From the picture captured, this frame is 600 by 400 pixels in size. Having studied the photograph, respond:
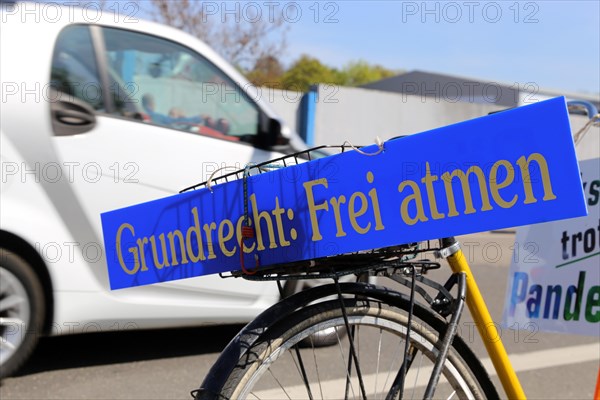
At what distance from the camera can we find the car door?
3.63 meters

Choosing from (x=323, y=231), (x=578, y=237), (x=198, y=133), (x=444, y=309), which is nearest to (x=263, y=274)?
(x=323, y=231)

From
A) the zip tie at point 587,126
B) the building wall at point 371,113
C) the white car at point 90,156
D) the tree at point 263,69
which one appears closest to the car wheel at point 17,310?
the white car at point 90,156

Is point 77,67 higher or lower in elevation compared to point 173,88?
higher

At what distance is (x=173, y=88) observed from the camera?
4160 mm

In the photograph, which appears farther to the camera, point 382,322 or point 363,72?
point 363,72

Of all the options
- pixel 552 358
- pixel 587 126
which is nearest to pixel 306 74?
pixel 552 358

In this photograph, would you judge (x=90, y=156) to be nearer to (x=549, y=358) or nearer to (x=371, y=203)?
(x=371, y=203)

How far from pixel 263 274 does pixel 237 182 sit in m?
0.23

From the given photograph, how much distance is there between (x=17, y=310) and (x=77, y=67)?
132cm

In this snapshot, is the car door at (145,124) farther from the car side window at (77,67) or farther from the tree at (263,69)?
the tree at (263,69)

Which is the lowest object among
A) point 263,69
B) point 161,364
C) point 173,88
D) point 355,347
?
point 161,364

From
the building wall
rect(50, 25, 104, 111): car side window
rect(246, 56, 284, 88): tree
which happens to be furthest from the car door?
rect(246, 56, 284, 88): tree

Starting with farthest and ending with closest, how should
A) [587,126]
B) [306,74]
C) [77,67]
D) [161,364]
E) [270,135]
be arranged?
[306,74]
[270,135]
[161,364]
[77,67]
[587,126]

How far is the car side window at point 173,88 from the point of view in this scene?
12.8ft
